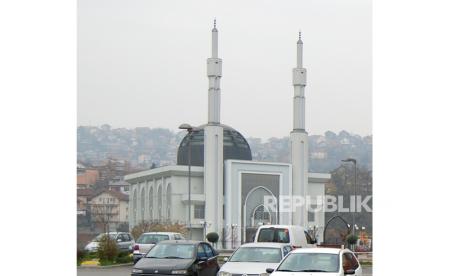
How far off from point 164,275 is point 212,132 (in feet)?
248

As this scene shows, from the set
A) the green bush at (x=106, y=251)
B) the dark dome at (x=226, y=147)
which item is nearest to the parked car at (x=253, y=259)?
the green bush at (x=106, y=251)

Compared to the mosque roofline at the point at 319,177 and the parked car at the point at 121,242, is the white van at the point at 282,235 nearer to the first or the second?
the parked car at the point at 121,242

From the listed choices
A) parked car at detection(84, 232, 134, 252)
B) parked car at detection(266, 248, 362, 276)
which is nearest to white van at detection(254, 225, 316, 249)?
parked car at detection(266, 248, 362, 276)

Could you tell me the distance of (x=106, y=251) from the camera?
117ft

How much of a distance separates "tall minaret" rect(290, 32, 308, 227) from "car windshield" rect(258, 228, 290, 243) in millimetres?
75250

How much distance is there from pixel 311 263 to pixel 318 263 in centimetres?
14

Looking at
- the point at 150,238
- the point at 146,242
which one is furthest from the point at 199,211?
the point at 146,242

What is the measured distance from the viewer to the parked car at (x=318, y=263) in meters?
15.8

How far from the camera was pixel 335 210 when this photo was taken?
355 feet

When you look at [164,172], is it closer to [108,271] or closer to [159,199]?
[159,199]
